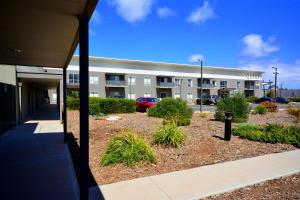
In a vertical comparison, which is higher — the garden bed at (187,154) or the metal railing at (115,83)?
the metal railing at (115,83)

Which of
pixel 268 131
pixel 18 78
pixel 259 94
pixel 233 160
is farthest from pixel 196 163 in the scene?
pixel 259 94

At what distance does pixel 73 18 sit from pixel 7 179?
12.2 feet

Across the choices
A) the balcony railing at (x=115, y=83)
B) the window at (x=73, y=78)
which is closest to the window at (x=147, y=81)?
the balcony railing at (x=115, y=83)

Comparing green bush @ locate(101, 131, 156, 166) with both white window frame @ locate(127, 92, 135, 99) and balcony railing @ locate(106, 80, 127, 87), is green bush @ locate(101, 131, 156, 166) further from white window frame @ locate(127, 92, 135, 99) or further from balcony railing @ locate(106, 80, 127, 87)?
white window frame @ locate(127, 92, 135, 99)

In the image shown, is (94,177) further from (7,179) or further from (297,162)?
(297,162)

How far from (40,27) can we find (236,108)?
12.2m

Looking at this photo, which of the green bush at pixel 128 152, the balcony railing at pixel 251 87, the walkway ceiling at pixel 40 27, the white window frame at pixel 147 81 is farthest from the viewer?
the balcony railing at pixel 251 87

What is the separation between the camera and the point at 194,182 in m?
4.97

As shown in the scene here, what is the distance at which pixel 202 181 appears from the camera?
5.03 meters

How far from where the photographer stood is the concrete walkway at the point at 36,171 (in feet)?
14.8

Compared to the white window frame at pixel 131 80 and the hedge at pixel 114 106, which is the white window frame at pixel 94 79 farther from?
the hedge at pixel 114 106

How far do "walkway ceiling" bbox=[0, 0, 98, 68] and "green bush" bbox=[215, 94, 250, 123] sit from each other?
1008 centimetres

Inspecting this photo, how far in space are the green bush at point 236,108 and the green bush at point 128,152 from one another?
9160 millimetres

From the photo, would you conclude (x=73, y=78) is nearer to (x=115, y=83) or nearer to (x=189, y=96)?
(x=115, y=83)
